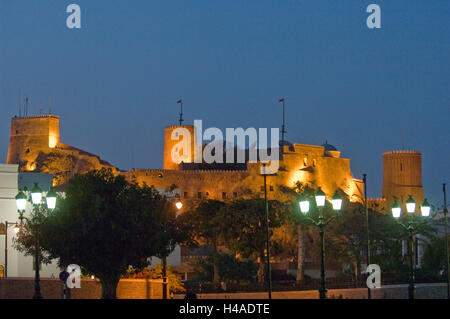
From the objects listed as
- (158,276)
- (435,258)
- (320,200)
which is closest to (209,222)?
(435,258)

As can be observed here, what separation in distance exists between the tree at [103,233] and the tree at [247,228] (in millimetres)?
13141

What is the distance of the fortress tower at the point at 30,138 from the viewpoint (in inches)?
2876

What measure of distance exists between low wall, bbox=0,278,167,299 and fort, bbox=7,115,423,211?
37.7 m

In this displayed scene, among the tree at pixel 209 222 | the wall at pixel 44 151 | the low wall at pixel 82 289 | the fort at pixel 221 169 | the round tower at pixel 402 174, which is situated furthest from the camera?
the round tower at pixel 402 174

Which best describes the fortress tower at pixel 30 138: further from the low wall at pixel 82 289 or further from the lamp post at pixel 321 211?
the lamp post at pixel 321 211

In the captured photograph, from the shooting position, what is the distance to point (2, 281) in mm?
24000

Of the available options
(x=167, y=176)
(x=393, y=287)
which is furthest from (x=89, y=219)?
(x=167, y=176)

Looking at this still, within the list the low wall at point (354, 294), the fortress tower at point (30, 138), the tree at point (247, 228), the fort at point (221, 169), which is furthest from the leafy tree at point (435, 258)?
the fortress tower at point (30, 138)

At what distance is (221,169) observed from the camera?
74875mm

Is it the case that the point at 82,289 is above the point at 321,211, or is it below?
below

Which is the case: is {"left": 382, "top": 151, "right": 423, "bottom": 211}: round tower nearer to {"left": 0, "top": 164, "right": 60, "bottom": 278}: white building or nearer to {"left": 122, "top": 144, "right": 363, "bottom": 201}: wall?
{"left": 122, "top": 144, "right": 363, "bottom": 201}: wall

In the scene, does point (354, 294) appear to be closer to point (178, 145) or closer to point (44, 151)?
point (178, 145)

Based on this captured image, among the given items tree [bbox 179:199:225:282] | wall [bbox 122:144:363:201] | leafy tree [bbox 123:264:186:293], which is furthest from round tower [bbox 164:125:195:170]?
leafy tree [bbox 123:264:186:293]

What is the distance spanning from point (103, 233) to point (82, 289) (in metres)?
1.86
